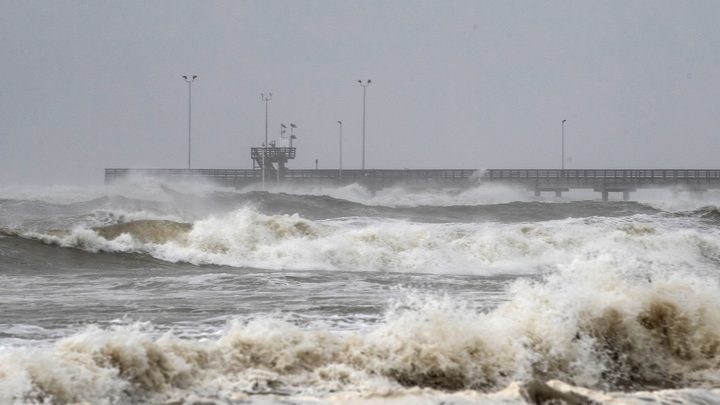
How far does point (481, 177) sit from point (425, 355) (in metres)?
52.0

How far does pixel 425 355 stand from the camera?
553 cm

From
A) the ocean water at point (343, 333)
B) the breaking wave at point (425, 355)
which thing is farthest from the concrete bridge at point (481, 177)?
the breaking wave at point (425, 355)

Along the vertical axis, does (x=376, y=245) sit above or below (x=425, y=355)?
below

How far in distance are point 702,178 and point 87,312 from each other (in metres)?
53.7

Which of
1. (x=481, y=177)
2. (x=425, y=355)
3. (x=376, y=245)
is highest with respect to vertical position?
(x=481, y=177)

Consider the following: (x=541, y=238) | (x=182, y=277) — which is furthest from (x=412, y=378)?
(x=541, y=238)

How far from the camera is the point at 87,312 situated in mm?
8375

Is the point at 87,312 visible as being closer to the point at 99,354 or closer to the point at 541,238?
the point at 99,354

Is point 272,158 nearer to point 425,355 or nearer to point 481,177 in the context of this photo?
point 481,177

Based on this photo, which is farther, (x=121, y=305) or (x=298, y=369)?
(x=121, y=305)

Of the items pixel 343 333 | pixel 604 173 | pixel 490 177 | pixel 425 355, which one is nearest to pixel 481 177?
pixel 490 177

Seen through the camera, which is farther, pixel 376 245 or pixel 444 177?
pixel 444 177

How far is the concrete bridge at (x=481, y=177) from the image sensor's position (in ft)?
182

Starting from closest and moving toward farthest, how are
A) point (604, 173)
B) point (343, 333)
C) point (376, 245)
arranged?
point (343, 333)
point (376, 245)
point (604, 173)
